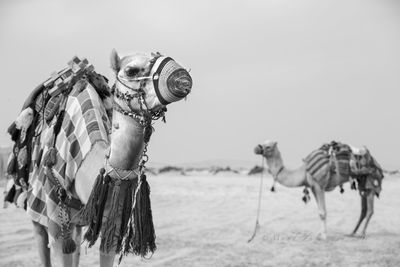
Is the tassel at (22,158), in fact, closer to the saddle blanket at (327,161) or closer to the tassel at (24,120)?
the tassel at (24,120)

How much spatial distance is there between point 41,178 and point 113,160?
1132 millimetres

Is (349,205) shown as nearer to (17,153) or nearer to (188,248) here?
(188,248)

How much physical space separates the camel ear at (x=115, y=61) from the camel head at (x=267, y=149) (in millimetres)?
→ 7162

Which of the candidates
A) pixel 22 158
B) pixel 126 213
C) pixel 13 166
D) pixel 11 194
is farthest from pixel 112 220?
pixel 11 194

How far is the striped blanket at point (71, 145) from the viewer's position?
3.16 meters

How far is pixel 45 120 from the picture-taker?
3770mm

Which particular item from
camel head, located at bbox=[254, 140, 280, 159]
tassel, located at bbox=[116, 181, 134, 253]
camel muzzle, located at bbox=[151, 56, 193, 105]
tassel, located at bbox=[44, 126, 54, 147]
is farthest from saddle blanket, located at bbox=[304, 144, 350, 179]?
camel muzzle, located at bbox=[151, 56, 193, 105]

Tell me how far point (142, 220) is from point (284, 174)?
24.4 ft

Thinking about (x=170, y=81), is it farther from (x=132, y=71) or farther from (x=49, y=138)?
(x=49, y=138)

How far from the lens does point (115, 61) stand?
8.63 feet

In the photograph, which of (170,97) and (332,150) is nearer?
(170,97)

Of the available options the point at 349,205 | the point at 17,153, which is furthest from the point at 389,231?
the point at 17,153

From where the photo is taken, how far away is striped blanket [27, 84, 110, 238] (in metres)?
3.16

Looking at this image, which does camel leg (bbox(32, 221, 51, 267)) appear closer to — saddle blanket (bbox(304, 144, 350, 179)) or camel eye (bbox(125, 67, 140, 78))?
camel eye (bbox(125, 67, 140, 78))
